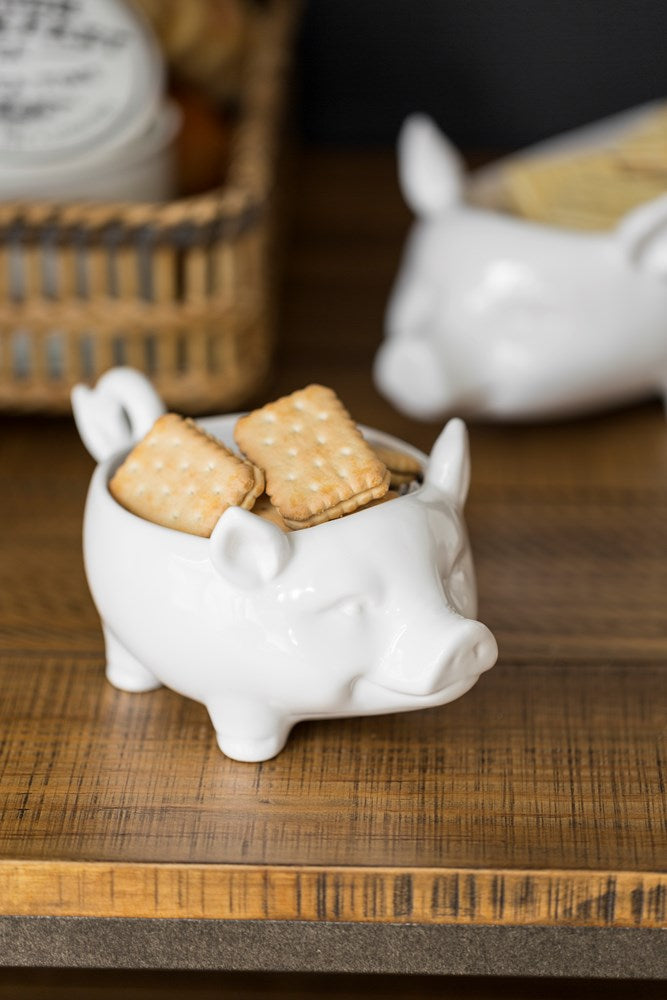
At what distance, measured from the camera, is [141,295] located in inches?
32.9

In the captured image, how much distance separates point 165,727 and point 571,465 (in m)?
0.36

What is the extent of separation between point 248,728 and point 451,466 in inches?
6.0

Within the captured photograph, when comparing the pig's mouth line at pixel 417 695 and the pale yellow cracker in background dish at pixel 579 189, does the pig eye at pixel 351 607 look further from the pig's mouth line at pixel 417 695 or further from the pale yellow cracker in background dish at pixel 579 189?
the pale yellow cracker in background dish at pixel 579 189

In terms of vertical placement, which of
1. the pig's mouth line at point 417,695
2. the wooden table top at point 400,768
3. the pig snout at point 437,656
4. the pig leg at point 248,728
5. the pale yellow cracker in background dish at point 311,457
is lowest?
the wooden table top at point 400,768

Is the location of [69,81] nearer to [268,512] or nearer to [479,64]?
[268,512]

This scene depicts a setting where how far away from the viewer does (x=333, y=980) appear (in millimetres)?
703

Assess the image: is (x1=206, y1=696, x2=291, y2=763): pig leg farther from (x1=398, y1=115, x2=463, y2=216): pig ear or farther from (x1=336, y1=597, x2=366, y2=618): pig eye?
(x1=398, y1=115, x2=463, y2=216): pig ear

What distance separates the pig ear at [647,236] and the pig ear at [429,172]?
0.13 meters

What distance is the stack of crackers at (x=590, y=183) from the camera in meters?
0.90

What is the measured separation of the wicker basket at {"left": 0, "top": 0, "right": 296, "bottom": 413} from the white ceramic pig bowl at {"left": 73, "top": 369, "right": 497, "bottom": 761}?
26 cm

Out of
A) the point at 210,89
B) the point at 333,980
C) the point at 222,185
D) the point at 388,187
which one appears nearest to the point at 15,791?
the point at 333,980

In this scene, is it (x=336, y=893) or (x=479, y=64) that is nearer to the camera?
(x=336, y=893)

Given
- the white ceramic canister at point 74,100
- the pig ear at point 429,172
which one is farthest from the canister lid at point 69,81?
the pig ear at point 429,172

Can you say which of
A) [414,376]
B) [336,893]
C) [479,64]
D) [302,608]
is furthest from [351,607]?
[479,64]
